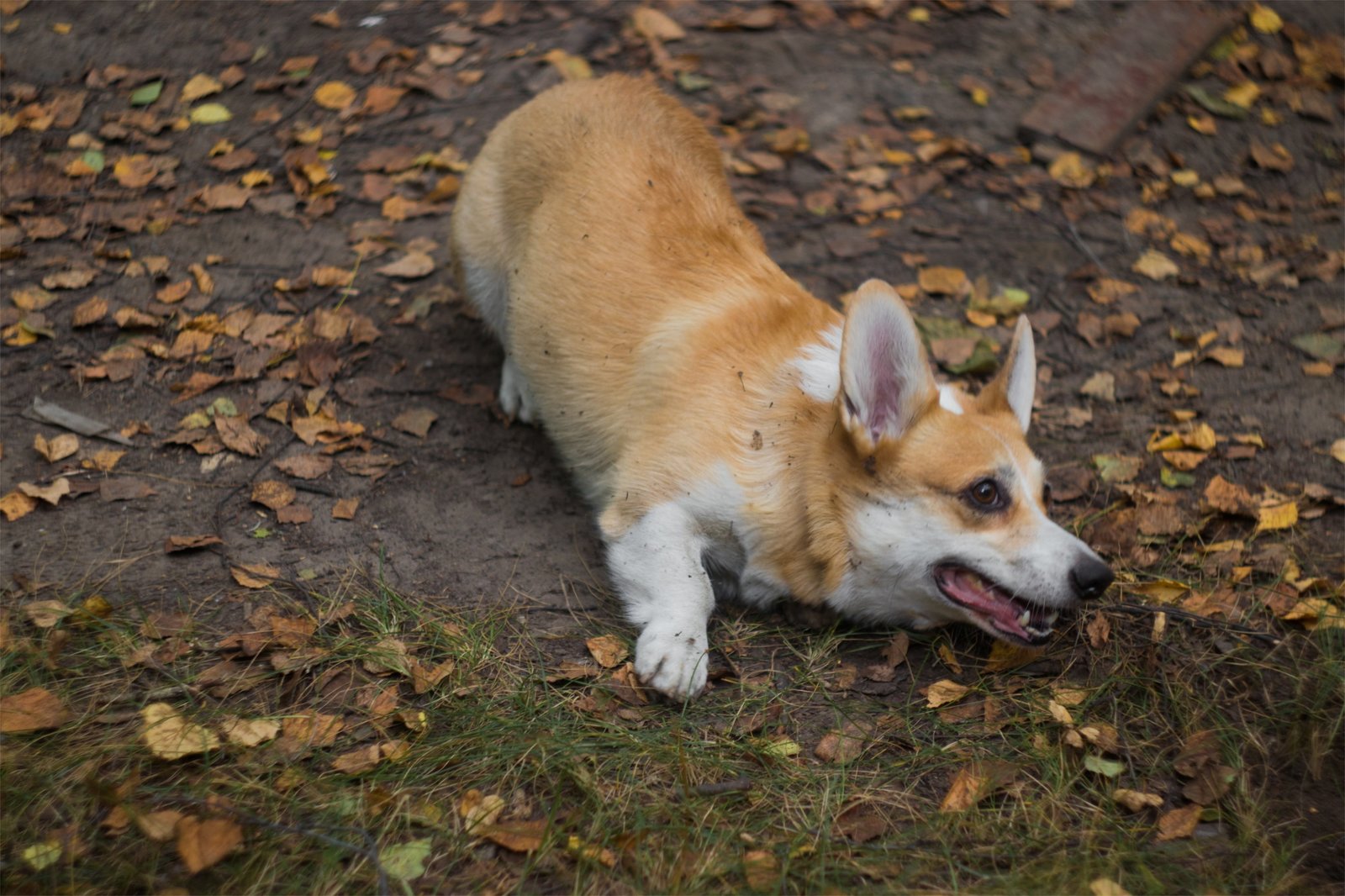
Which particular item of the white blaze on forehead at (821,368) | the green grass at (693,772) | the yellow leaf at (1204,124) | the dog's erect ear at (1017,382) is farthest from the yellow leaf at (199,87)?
the yellow leaf at (1204,124)

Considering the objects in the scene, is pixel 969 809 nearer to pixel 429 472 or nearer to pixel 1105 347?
pixel 429 472

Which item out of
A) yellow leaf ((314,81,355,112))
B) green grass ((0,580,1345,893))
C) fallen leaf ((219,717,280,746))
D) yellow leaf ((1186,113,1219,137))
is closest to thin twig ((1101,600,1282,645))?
green grass ((0,580,1345,893))

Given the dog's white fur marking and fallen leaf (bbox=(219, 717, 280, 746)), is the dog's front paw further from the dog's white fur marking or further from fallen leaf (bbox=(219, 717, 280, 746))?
fallen leaf (bbox=(219, 717, 280, 746))

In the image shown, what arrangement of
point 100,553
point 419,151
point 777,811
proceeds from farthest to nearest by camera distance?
point 419,151 < point 100,553 < point 777,811

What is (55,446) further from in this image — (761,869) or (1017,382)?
(1017,382)

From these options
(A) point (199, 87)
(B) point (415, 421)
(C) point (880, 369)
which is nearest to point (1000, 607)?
(C) point (880, 369)

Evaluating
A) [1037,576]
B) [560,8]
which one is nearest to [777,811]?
[1037,576]

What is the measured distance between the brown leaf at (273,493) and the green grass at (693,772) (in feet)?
1.66

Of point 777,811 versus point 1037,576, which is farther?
point 1037,576

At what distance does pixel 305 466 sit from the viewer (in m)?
3.81

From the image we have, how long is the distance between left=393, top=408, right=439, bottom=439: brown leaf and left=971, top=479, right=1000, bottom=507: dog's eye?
81.2 inches

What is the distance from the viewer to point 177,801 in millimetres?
2504

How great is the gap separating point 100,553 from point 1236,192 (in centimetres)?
544

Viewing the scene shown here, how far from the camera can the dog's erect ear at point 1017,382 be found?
3318 mm
